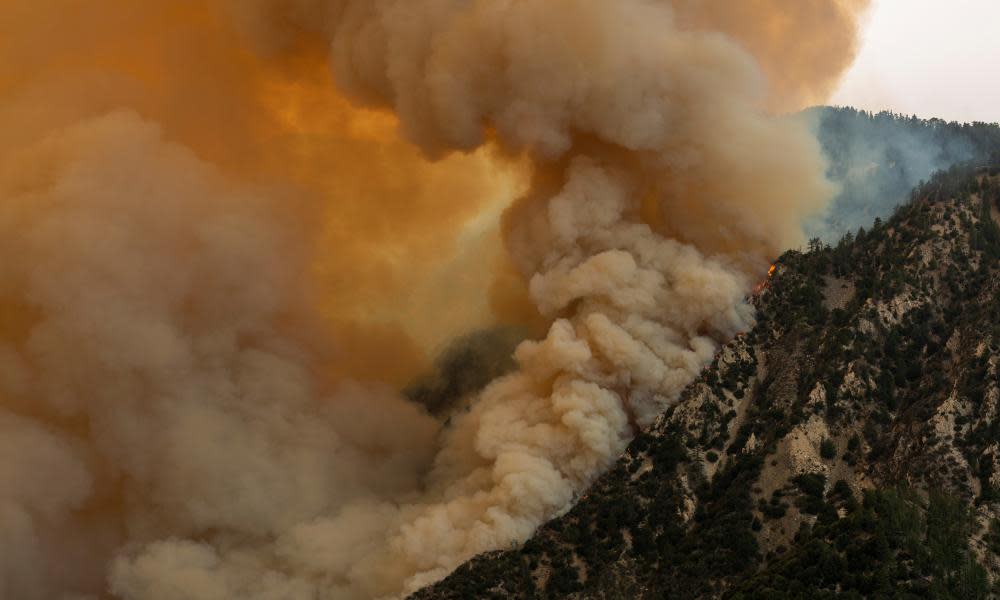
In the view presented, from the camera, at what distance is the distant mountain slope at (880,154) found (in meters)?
116

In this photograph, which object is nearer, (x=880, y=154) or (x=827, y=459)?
(x=827, y=459)

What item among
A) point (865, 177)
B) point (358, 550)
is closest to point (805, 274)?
point (865, 177)

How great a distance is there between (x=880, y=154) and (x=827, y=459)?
163 ft

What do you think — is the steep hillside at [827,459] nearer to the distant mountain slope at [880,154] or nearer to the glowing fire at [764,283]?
the glowing fire at [764,283]

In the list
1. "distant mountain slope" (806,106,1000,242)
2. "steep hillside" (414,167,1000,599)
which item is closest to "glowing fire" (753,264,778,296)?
"steep hillside" (414,167,1000,599)

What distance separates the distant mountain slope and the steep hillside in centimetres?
1519

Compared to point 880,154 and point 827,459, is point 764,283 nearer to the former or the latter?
point 827,459

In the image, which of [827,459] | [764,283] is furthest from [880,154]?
[827,459]

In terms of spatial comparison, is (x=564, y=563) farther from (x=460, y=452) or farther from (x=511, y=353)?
(x=511, y=353)

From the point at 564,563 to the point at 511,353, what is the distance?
31.7 meters

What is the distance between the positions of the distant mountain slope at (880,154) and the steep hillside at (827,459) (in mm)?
15187

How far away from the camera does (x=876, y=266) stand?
99.5 meters

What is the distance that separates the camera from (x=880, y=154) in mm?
126938

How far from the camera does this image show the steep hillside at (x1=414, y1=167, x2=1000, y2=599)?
78250 mm
